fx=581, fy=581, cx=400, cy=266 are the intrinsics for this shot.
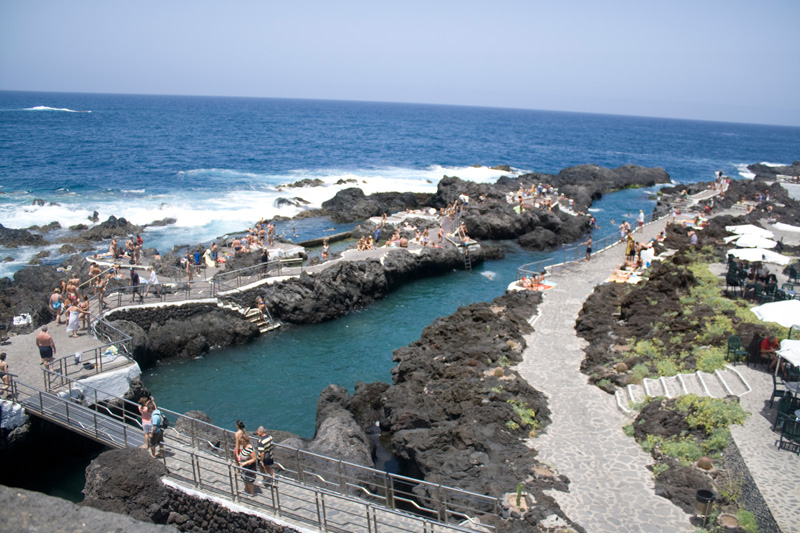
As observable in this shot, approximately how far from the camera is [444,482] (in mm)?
15227

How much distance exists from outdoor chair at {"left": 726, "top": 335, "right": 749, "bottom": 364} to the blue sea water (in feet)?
42.9

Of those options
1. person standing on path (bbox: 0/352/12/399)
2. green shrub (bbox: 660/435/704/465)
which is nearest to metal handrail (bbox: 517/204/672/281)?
green shrub (bbox: 660/435/704/465)

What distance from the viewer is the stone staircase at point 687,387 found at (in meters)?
17.2

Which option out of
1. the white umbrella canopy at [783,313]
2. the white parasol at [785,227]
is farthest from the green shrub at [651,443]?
the white parasol at [785,227]

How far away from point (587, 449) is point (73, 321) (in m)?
18.3

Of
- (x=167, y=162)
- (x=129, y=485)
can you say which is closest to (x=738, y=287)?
(x=129, y=485)

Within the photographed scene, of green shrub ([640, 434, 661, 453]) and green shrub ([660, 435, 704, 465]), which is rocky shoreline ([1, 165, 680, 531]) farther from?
green shrub ([660, 435, 704, 465])

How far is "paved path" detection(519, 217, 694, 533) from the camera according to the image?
1321 centimetres

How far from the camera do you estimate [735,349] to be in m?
18.7

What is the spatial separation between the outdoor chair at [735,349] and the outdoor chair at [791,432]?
173 inches

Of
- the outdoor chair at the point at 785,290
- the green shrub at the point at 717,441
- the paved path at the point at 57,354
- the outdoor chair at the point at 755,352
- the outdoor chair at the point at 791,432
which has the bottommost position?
the paved path at the point at 57,354

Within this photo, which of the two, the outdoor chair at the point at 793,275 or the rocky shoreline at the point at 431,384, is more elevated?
the outdoor chair at the point at 793,275

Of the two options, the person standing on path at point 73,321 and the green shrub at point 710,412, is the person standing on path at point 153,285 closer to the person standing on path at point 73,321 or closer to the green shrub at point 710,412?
the person standing on path at point 73,321

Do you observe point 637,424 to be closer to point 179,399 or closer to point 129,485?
point 129,485
